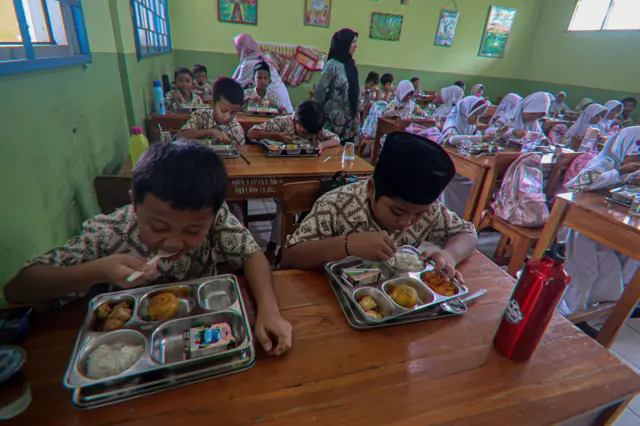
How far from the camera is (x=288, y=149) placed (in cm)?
255

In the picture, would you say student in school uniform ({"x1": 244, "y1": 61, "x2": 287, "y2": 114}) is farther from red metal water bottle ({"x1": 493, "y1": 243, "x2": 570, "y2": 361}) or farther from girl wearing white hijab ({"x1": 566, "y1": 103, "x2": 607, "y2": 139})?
girl wearing white hijab ({"x1": 566, "y1": 103, "x2": 607, "y2": 139})

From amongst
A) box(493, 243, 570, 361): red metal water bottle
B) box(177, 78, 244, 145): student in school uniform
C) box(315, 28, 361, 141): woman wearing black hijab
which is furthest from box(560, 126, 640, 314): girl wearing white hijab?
box(177, 78, 244, 145): student in school uniform

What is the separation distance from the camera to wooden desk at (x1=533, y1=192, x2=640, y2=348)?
1788 millimetres

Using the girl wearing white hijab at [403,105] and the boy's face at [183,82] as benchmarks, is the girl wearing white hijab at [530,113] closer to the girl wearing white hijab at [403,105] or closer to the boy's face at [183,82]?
the girl wearing white hijab at [403,105]

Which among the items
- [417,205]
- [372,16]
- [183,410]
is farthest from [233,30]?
[183,410]

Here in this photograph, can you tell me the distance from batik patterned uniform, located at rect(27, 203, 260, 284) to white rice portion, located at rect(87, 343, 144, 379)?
0.69 feet

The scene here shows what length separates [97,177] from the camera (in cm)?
180

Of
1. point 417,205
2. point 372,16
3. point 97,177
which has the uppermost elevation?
point 372,16

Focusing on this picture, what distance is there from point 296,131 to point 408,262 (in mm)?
2131

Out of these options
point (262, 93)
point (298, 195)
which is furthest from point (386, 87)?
point (298, 195)

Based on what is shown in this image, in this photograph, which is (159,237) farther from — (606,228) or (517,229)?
(517,229)

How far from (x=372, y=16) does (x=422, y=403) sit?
8429 mm

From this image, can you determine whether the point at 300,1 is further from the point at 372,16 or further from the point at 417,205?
the point at 417,205

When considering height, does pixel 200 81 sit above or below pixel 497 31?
below
